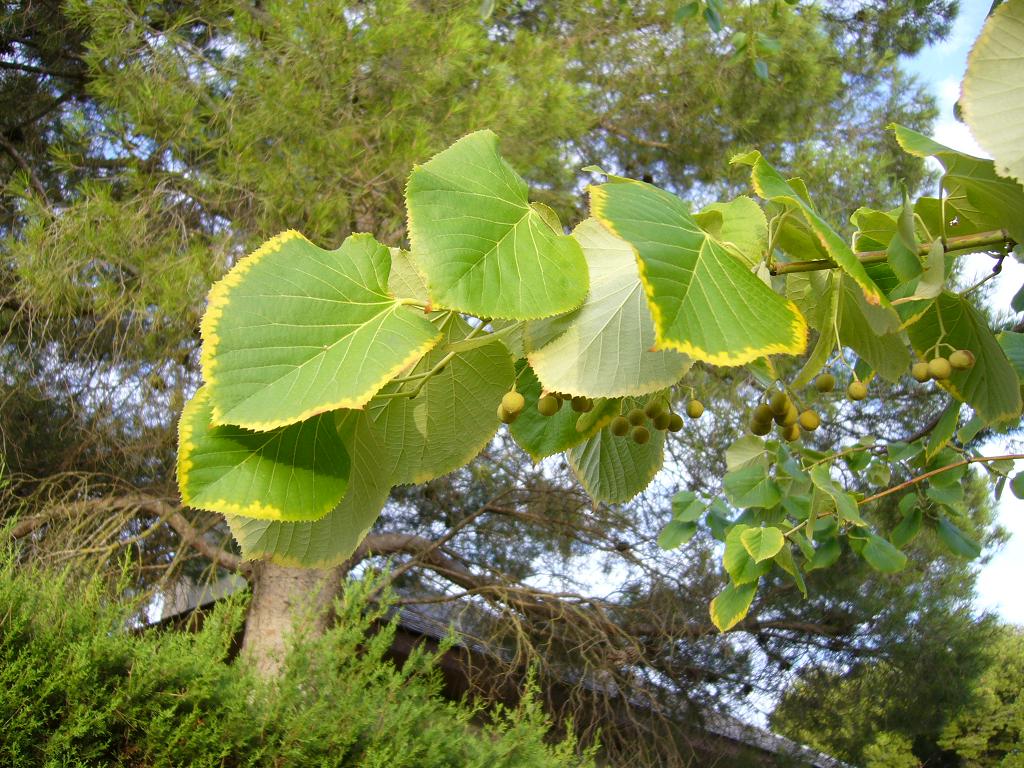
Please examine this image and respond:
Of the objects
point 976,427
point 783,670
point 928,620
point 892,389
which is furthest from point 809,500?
point 928,620

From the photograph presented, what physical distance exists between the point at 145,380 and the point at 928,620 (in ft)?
18.0

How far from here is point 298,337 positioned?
0.36 m

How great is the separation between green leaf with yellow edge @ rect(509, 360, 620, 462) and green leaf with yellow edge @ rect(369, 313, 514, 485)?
0.02 metres

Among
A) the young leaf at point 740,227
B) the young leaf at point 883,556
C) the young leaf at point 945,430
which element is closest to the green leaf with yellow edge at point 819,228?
the young leaf at point 740,227

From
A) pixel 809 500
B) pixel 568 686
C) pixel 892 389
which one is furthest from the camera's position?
pixel 568 686

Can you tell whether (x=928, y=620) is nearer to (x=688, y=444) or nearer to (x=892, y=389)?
(x=892, y=389)

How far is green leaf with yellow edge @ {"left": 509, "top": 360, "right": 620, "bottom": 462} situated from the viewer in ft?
1.59

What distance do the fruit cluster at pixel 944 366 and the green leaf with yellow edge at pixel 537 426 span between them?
222 millimetres

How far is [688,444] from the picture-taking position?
4.73 metres

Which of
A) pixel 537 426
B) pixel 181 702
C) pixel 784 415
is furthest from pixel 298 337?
pixel 181 702

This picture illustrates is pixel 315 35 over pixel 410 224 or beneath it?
over

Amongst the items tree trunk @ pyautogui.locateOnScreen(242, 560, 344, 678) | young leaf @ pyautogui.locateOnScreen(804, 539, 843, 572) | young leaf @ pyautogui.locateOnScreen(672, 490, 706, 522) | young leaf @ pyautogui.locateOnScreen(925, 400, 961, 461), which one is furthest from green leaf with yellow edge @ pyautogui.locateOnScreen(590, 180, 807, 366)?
tree trunk @ pyautogui.locateOnScreen(242, 560, 344, 678)

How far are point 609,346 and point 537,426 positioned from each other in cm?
12

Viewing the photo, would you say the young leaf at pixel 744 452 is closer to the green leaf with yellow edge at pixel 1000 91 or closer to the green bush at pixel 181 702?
the green leaf with yellow edge at pixel 1000 91
